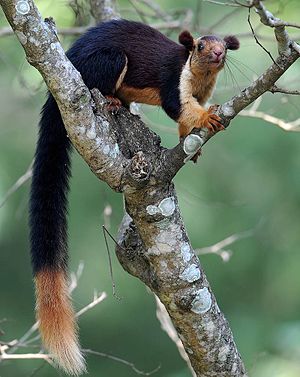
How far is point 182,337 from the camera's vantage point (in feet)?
10.3

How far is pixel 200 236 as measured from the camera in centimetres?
727

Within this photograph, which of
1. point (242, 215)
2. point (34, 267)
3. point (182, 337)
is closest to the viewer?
point (182, 337)

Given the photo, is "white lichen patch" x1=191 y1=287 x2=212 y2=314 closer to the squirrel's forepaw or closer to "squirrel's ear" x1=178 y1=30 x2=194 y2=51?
the squirrel's forepaw

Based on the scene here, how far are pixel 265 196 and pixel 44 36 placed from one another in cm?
497

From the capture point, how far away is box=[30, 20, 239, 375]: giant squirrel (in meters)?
3.35

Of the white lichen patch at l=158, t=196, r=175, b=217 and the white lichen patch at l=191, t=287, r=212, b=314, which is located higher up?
the white lichen patch at l=158, t=196, r=175, b=217

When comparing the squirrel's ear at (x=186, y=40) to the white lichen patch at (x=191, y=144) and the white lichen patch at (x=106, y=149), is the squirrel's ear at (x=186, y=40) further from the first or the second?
the white lichen patch at (x=106, y=149)

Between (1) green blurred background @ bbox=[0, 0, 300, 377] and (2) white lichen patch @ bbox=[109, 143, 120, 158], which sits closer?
(2) white lichen patch @ bbox=[109, 143, 120, 158]

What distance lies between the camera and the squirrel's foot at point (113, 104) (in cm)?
327

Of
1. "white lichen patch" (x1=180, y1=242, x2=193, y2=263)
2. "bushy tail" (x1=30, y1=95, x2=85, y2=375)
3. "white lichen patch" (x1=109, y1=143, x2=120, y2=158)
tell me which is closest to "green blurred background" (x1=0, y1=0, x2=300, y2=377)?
"bushy tail" (x1=30, y1=95, x2=85, y2=375)

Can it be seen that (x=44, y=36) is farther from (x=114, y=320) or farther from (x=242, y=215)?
(x=114, y=320)

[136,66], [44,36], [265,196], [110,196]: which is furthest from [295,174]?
[44,36]

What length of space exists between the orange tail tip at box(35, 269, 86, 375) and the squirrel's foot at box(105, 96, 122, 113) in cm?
65

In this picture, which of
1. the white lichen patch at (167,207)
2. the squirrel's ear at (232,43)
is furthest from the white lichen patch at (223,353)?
the squirrel's ear at (232,43)
